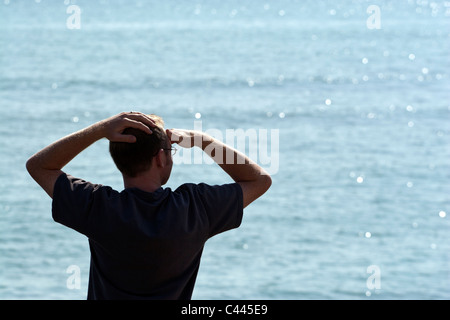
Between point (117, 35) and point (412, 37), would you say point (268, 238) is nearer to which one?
point (117, 35)

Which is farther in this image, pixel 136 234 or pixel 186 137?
pixel 186 137

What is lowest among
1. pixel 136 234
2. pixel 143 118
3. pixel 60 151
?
pixel 136 234

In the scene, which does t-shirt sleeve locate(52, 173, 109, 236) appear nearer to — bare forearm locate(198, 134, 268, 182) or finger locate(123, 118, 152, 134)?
finger locate(123, 118, 152, 134)

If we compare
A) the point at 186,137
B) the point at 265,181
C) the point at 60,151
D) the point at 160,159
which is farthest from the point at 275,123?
the point at 160,159

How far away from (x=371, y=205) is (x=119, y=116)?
23.3 metres

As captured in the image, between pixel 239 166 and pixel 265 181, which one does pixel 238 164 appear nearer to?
pixel 239 166

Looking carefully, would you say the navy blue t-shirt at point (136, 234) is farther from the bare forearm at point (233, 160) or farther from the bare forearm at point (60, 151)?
the bare forearm at point (233, 160)

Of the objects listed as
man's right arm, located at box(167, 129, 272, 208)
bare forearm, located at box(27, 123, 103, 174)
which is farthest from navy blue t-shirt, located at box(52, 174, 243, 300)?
man's right arm, located at box(167, 129, 272, 208)

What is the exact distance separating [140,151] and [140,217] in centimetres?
20

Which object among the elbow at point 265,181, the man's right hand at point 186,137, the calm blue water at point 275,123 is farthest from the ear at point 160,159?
the calm blue water at point 275,123

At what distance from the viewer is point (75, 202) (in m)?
2.88

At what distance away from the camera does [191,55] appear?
4156 centimetres

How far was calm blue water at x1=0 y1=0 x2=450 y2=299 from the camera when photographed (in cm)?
2139

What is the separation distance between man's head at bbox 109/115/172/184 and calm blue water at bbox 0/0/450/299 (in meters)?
16.2
